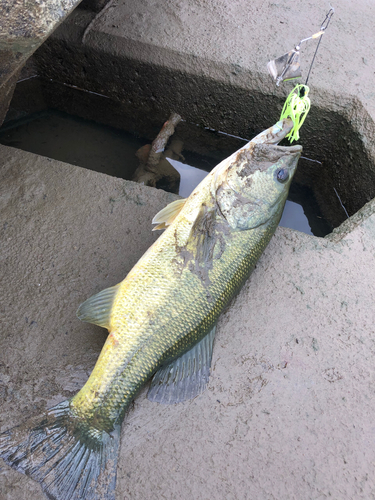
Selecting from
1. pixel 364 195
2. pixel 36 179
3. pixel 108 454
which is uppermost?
pixel 36 179

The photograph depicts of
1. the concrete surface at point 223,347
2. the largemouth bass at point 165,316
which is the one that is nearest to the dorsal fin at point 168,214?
the largemouth bass at point 165,316

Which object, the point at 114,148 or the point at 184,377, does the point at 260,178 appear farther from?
the point at 114,148

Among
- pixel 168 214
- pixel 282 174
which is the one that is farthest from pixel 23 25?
pixel 282 174

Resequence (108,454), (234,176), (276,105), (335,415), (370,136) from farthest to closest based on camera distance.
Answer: (276,105), (370,136), (234,176), (335,415), (108,454)

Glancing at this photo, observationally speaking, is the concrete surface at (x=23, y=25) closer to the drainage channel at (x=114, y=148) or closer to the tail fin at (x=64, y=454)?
the drainage channel at (x=114, y=148)

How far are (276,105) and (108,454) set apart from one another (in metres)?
3.17

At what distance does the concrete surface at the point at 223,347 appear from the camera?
6.43 ft

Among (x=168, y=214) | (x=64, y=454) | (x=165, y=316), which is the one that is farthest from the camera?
(x=168, y=214)

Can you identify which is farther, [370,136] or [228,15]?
[228,15]

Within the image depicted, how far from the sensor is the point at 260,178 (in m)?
2.42

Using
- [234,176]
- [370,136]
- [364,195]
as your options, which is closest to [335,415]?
[234,176]

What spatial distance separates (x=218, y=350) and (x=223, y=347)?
0.04 meters

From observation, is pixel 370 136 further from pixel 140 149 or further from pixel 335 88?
pixel 140 149

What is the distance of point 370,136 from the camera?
10.4 feet
